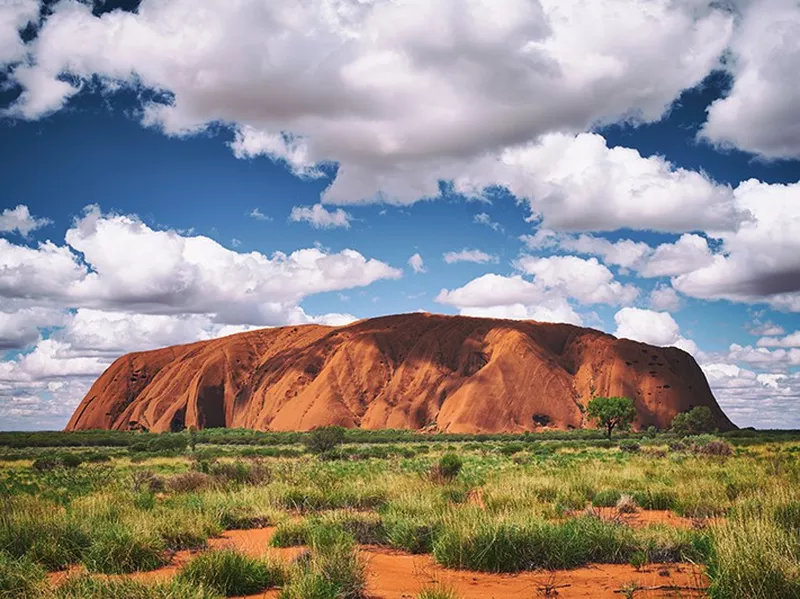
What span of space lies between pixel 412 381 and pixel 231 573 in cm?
10228

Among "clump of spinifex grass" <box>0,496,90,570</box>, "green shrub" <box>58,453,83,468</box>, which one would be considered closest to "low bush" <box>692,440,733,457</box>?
"clump of spinifex grass" <box>0,496,90,570</box>

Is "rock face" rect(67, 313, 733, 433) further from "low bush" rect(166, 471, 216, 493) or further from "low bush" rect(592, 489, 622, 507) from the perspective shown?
"low bush" rect(592, 489, 622, 507)

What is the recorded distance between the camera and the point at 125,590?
605 cm

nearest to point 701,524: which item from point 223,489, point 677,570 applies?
point 677,570

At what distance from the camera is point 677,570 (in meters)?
7.94

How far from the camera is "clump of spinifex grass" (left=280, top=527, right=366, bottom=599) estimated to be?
646 cm

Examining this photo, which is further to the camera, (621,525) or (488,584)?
(621,525)

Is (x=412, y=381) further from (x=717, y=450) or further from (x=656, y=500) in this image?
(x=656, y=500)

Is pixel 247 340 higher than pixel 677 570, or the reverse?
pixel 247 340

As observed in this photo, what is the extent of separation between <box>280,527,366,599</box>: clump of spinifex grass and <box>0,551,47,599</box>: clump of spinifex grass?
2428 millimetres

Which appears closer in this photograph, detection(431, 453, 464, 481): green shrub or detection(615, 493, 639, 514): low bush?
detection(615, 493, 639, 514): low bush

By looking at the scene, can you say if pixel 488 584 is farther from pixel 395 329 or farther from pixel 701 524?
pixel 395 329

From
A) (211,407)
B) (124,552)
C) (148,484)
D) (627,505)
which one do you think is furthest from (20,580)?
(211,407)

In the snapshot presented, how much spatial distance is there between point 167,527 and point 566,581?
20.1ft
